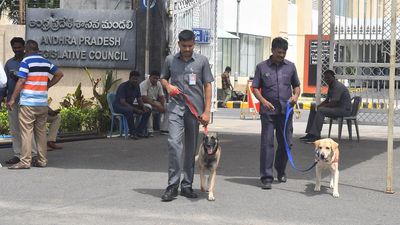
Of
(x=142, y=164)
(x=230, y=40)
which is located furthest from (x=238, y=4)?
A: (x=142, y=164)

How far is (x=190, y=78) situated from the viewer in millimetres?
8570

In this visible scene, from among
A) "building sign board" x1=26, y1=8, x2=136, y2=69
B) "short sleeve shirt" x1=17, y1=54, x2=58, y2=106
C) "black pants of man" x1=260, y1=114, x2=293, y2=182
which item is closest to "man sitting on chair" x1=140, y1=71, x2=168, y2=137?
"building sign board" x1=26, y1=8, x2=136, y2=69

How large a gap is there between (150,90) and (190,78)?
758cm

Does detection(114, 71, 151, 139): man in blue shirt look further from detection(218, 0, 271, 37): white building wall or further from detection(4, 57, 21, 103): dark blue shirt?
detection(218, 0, 271, 37): white building wall

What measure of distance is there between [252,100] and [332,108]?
8781mm

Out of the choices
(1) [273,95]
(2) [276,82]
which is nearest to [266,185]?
(1) [273,95]

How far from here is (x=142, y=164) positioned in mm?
11727

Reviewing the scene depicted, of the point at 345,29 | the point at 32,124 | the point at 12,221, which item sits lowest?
the point at 12,221

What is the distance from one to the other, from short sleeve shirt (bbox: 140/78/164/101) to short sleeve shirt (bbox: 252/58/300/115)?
661 cm

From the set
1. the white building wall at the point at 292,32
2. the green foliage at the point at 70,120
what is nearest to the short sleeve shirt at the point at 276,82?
the green foliage at the point at 70,120

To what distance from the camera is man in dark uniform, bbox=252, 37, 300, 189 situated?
31.1ft

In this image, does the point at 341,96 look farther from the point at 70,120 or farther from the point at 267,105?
the point at 267,105

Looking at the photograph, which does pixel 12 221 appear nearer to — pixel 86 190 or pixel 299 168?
pixel 86 190

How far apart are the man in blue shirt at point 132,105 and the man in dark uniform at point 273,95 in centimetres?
619
